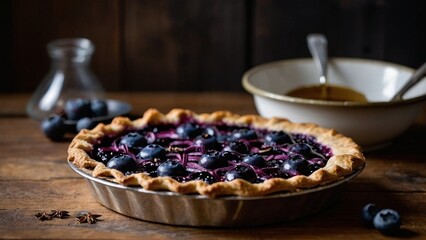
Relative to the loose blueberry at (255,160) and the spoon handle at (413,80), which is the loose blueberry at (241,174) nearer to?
the loose blueberry at (255,160)

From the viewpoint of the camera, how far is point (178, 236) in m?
1.35

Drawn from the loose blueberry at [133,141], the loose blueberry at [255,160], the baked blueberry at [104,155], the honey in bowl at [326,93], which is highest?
the loose blueberry at [255,160]

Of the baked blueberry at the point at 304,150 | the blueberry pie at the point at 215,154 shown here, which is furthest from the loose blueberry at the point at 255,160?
the baked blueberry at the point at 304,150

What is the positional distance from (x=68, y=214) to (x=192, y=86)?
4.69 ft

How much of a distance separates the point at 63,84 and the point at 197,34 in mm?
708

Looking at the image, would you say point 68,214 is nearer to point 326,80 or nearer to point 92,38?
point 326,80

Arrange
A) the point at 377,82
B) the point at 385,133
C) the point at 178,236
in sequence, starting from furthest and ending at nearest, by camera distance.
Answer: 1. the point at 377,82
2. the point at 385,133
3. the point at 178,236

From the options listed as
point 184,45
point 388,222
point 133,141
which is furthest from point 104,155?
point 184,45

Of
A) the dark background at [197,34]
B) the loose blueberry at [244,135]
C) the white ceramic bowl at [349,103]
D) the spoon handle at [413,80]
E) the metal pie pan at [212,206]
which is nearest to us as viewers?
the metal pie pan at [212,206]

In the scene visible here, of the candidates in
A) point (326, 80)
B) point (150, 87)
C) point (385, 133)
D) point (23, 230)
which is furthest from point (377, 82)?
point (23, 230)

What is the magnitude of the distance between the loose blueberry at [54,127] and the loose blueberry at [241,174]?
711 mm

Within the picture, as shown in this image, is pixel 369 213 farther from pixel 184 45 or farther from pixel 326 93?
pixel 184 45

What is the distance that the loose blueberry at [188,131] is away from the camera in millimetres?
1697

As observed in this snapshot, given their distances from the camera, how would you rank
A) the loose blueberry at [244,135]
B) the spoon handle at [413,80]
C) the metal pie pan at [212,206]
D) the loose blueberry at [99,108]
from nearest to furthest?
the metal pie pan at [212,206]
the loose blueberry at [244,135]
the spoon handle at [413,80]
the loose blueberry at [99,108]
